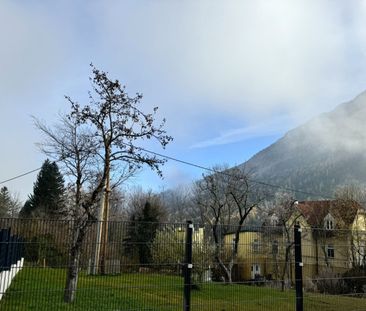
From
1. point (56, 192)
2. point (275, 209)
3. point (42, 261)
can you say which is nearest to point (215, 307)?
point (42, 261)

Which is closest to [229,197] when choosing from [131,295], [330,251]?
[330,251]

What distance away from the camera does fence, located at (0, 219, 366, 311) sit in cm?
722

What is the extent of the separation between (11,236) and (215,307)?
433cm

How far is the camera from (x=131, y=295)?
8883 mm

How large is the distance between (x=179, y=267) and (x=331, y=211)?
42881mm

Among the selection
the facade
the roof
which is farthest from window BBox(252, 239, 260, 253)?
the roof

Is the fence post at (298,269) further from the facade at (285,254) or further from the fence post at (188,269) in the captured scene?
the fence post at (188,269)

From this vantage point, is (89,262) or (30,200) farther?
(30,200)

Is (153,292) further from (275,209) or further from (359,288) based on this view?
(275,209)

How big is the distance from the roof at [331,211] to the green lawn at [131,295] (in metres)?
37.5

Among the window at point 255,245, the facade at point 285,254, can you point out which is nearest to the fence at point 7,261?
the facade at point 285,254

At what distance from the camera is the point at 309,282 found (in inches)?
437

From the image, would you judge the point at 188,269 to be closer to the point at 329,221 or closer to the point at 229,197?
the point at 229,197

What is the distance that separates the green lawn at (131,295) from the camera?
23.8 ft
